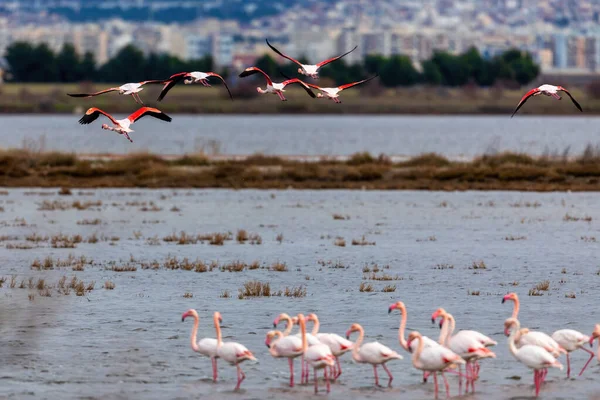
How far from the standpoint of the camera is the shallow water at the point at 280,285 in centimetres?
1511

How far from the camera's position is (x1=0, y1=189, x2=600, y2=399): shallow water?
15109 millimetres

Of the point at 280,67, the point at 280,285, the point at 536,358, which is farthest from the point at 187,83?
the point at 280,67

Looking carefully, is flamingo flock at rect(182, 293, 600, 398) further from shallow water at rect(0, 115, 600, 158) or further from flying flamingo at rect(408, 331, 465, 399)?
shallow water at rect(0, 115, 600, 158)

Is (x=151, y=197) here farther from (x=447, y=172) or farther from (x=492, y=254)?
(x=492, y=254)

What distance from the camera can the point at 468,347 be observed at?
14281 millimetres

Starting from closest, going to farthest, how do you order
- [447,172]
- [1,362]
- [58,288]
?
[1,362] → [58,288] → [447,172]

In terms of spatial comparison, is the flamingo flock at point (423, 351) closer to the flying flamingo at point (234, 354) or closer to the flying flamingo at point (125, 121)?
the flying flamingo at point (234, 354)

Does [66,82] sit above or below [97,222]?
above

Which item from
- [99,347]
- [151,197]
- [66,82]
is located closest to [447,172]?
[151,197]

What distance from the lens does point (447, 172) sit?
149 ft

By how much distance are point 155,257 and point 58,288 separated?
196 inches

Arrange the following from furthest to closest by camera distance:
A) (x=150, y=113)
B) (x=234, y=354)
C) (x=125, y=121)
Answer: (x=125, y=121), (x=150, y=113), (x=234, y=354)

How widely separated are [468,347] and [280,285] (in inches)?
334

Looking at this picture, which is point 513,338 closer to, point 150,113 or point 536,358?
point 536,358
